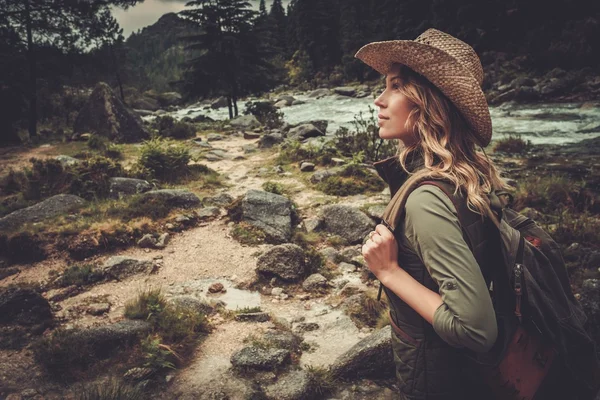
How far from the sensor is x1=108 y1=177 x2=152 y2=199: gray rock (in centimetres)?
796

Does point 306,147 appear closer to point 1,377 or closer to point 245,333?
point 245,333

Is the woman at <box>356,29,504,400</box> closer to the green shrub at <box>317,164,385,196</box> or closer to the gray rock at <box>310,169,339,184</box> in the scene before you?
the green shrub at <box>317,164,385,196</box>

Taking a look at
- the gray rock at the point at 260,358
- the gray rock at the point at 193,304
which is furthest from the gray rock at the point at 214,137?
the gray rock at the point at 260,358

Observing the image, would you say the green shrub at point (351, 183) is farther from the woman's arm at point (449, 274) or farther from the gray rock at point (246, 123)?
the gray rock at point (246, 123)

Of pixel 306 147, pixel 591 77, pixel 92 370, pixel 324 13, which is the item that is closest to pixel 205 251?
pixel 92 370

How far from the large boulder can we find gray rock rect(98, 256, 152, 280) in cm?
1090

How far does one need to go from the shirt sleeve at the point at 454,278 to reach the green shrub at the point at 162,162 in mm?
9276

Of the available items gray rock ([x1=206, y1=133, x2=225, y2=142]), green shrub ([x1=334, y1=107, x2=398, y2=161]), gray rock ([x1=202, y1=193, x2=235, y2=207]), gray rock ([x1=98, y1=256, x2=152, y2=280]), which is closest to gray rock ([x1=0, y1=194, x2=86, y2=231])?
gray rock ([x1=98, y1=256, x2=152, y2=280])

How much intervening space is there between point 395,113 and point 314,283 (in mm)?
3795

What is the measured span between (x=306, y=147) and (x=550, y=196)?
674 centimetres

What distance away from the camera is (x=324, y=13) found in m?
48.0

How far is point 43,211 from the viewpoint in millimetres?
6879

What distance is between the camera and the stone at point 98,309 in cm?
437

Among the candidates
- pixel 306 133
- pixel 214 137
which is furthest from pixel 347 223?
pixel 214 137
